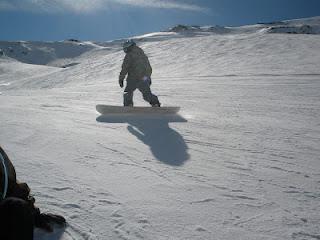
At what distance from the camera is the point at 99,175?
422 cm

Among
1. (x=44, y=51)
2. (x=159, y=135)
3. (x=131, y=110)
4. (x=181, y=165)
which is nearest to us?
(x=181, y=165)

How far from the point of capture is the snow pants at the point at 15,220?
2119 mm

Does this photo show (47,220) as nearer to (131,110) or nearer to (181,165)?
(181,165)

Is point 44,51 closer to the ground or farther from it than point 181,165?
closer to the ground

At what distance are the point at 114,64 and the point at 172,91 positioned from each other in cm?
1417

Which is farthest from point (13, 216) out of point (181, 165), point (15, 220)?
point (181, 165)

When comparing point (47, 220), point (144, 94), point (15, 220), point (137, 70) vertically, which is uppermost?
point (137, 70)

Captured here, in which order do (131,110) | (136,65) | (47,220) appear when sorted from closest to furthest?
1. (47,220)
2. (131,110)
3. (136,65)

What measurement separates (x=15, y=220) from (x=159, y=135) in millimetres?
4435

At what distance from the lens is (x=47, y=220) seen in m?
2.85

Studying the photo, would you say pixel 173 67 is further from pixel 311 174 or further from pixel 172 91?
pixel 311 174

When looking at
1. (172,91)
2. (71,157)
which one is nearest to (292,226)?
(71,157)

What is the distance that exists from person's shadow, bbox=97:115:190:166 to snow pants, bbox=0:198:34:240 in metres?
2.70

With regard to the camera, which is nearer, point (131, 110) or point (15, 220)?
point (15, 220)
